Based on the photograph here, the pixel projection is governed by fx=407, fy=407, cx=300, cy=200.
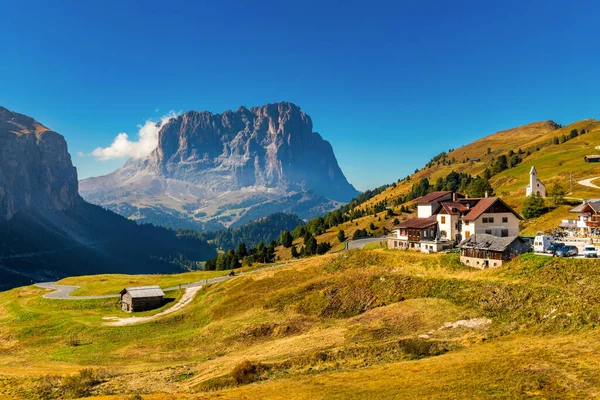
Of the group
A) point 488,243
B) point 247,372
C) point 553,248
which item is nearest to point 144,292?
point 247,372

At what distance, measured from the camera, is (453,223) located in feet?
285

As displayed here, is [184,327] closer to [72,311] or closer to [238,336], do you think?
[238,336]

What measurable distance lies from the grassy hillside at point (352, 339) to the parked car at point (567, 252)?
393 cm

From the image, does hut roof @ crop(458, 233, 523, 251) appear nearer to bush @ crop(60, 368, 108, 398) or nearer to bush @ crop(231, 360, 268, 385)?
bush @ crop(231, 360, 268, 385)

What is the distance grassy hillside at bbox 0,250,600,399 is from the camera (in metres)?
34.0

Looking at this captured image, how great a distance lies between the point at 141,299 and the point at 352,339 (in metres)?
61.3

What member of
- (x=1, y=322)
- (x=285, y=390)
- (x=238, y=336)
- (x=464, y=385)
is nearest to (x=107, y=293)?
(x=1, y=322)

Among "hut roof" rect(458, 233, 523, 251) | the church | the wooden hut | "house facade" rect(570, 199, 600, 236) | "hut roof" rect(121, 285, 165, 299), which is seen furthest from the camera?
the church

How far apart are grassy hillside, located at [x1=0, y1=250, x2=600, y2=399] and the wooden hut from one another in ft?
25.8

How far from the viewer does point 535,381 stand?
30484 mm

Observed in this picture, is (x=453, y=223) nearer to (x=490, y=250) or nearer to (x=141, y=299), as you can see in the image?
(x=490, y=250)

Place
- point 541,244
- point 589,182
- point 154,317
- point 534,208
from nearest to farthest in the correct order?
point 541,244 < point 154,317 < point 534,208 < point 589,182

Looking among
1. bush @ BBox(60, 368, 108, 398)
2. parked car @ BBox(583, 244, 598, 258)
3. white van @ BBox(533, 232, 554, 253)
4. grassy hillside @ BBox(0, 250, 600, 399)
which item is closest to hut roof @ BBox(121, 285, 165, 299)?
grassy hillside @ BBox(0, 250, 600, 399)

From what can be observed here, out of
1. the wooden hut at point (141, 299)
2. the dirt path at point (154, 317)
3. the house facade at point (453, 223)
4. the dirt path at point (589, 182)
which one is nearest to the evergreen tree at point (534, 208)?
the house facade at point (453, 223)
